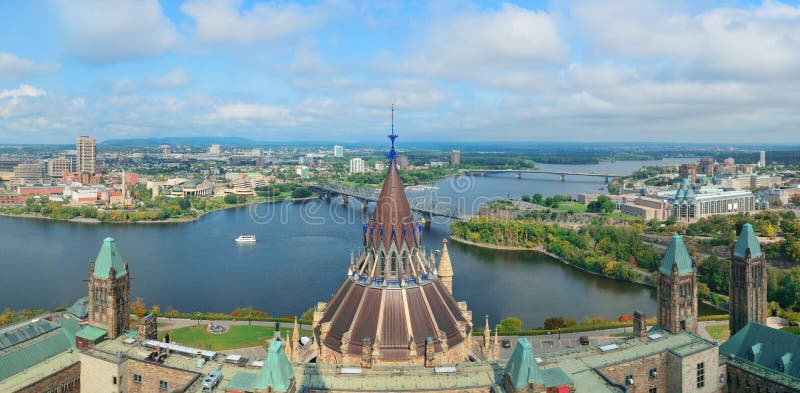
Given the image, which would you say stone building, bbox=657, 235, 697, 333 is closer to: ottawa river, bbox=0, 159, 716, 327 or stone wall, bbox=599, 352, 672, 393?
stone wall, bbox=599, 352, 672, 393

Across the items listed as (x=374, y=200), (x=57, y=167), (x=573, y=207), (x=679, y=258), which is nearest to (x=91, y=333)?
(x=679, y=258)

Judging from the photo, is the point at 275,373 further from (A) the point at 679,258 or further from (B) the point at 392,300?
(A) the point at 679,258

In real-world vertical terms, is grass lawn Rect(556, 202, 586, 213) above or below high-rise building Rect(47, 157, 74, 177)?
below

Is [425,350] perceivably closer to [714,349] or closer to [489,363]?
[489,363]

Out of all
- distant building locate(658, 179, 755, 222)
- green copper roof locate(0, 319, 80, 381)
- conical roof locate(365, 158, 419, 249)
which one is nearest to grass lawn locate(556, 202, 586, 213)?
distant building locate(658, 179, 755, 222)

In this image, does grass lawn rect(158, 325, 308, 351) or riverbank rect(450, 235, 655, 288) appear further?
riverbank rect(450, 235, 655, 288)

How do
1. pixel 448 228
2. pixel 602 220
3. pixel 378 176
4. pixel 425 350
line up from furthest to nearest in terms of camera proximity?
pixel 378 176 → pixel 448 228 → pixel 602 220 → pixel 425 350

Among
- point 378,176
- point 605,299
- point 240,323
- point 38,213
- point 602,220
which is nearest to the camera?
point 240,323

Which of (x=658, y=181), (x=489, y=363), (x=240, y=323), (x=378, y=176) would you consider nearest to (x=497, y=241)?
(x=240, y=323)
